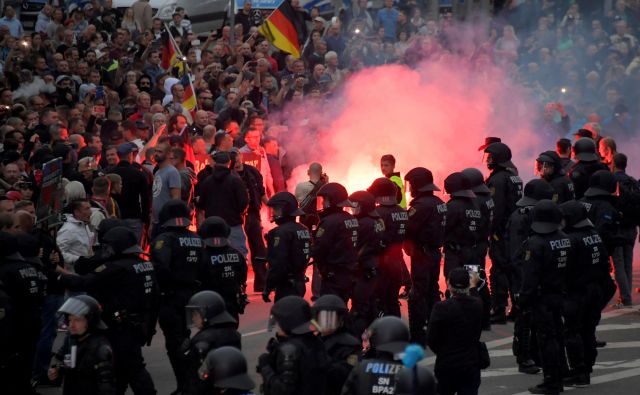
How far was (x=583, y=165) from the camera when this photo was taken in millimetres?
18734

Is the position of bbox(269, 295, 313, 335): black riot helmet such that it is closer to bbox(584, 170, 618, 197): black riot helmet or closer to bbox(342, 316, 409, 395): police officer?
bbox(342, 316, 409, 395): police officer

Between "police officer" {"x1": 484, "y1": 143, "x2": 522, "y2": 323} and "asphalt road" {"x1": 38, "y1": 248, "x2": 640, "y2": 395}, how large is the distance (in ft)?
1.25

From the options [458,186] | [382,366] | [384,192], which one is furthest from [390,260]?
[382,366]

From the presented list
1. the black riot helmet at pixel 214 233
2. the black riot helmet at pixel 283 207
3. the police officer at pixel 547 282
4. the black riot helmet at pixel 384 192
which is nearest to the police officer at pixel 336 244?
the black riot helmet at pixel 283 207

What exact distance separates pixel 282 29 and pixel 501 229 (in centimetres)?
910

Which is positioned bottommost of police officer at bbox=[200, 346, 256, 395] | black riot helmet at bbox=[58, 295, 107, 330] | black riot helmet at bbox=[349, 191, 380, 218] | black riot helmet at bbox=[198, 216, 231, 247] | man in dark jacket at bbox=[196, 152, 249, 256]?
police officer at bbox=[200, 346, 256, 395]

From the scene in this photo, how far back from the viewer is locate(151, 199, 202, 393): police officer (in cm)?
1332

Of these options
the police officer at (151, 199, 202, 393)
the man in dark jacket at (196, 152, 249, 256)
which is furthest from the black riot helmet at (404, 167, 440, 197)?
the police officer at (151, 199, 202, 393)

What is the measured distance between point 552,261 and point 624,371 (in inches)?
79.0

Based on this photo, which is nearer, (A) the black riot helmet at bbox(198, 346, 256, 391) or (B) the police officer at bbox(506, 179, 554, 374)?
(A) the black riot helmet at bbox(198, 346, 256, 391)

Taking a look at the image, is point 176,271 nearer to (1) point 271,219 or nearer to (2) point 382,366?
(1) point 271,219

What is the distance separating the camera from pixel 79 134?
19.1 metres

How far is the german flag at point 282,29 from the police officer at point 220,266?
1175 centimetres

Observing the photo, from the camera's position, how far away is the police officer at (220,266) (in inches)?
531
